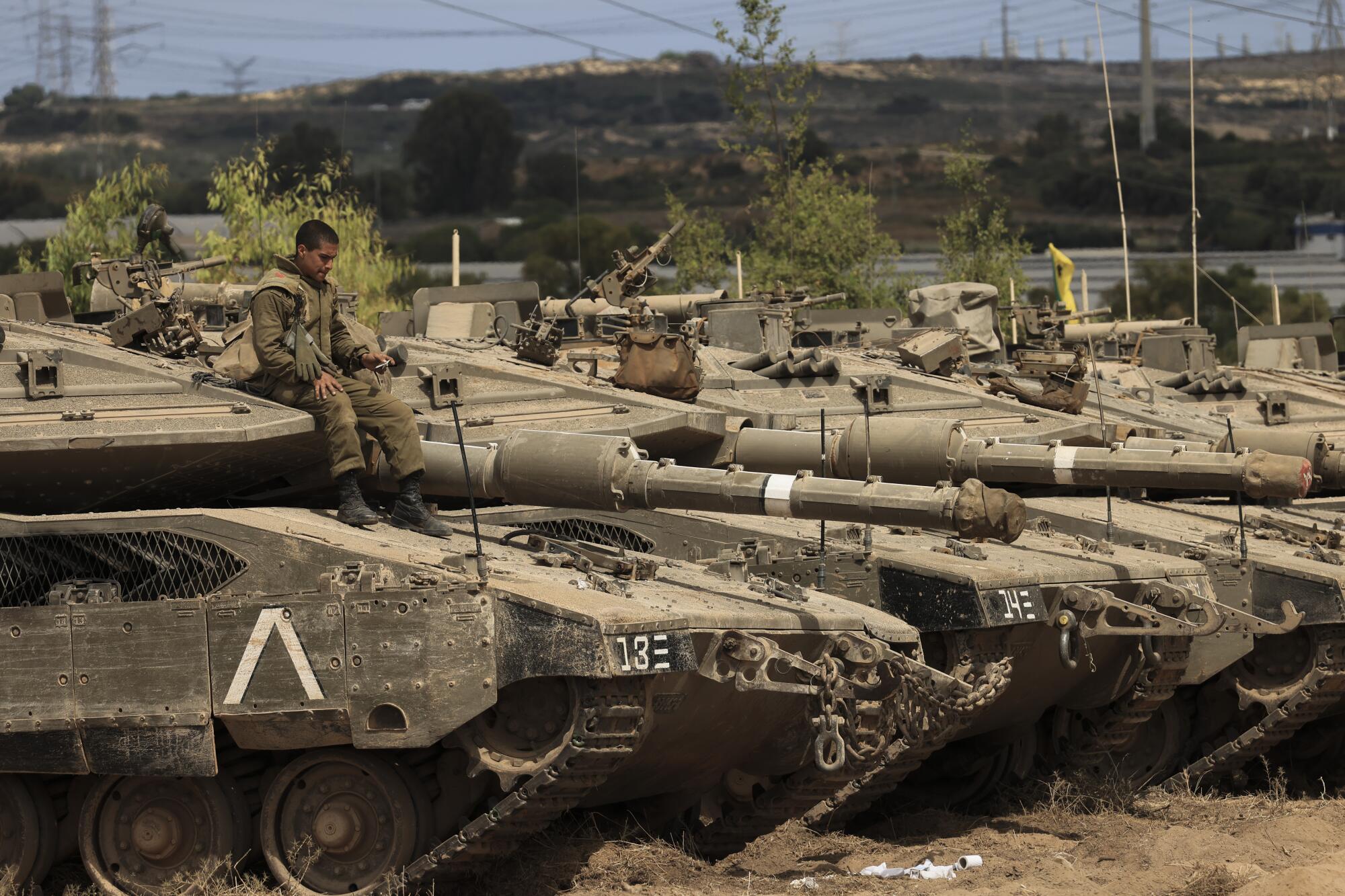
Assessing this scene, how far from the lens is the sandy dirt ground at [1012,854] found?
10219 mm

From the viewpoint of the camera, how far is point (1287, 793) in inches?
579

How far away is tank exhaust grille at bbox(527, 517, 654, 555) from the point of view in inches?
472

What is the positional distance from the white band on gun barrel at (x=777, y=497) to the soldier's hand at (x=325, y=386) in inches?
88.9

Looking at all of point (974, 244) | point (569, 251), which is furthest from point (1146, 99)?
point (974, 244)

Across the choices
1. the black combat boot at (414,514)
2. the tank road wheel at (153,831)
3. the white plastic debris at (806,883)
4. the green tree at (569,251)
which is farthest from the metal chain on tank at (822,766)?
the green tree at (569,251)

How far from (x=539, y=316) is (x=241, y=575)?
5.57 meters

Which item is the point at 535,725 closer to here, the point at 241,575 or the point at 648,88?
the point at 241,575

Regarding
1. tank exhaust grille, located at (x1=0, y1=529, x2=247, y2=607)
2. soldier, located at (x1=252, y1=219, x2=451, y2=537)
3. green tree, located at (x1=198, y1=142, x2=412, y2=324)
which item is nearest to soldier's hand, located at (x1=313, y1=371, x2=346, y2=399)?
soldier, located at (x1=252, y1=219, x2=451, y2=537)

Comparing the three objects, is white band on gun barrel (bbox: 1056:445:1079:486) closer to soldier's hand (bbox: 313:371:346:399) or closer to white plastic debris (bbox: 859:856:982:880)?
white plastic debris (bbox: 859:856:982:880)

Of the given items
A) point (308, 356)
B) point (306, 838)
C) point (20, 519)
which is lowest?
point (306, 838)

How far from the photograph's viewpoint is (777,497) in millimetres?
9680

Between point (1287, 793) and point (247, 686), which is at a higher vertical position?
point (247, 686)

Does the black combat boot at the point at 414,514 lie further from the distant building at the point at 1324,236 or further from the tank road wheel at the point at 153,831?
the distant building at the point at 1324,236

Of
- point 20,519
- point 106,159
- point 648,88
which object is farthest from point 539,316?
point 648,88
